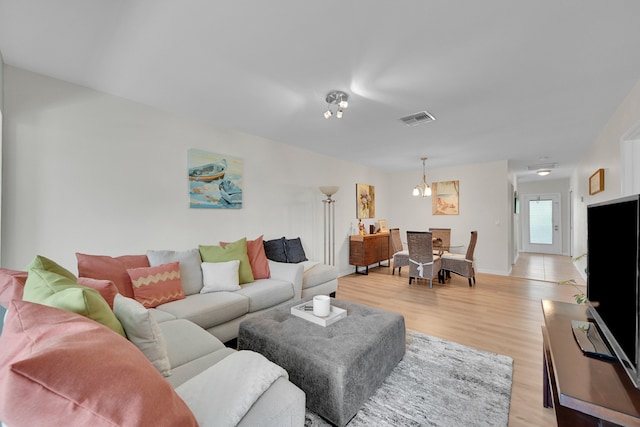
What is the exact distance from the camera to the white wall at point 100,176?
2.11m

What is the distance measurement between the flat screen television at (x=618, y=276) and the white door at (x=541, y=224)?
881 centimetres

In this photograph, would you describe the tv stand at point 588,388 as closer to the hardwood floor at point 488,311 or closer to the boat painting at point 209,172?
the hardwood floor at point 488,311

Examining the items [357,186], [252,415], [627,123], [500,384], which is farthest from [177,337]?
[357,186]

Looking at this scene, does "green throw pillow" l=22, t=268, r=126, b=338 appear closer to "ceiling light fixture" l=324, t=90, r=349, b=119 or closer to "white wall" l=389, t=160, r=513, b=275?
"ceiling light fixture" l=324, t=90, r=349, b=119

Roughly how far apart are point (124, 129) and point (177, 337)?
2.14m

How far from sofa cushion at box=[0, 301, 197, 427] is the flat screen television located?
1.51 m

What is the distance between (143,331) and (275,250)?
2.61m

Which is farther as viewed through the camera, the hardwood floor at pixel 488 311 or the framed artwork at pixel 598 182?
the framed artwork at pixel 598 182

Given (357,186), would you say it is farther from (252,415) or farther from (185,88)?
(252,415)

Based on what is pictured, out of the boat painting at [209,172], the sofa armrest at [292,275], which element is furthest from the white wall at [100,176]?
the sofa armrest at [292,275]

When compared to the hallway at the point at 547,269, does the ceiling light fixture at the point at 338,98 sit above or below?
above

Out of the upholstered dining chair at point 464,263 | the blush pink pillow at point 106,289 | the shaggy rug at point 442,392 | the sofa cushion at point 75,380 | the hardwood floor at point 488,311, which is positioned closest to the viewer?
the sofa cushion at point 75,380

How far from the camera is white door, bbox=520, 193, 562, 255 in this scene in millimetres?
8305

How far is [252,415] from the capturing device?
2.93 ft
